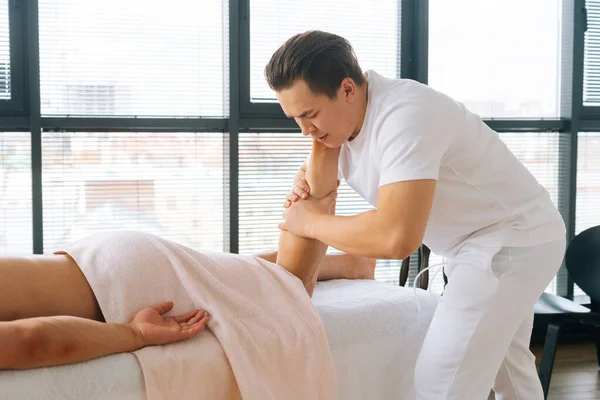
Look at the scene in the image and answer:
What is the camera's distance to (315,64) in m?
1.72

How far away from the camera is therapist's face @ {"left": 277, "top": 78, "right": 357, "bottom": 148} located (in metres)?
1.75

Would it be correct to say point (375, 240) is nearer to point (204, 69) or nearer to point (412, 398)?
point (412, 398)

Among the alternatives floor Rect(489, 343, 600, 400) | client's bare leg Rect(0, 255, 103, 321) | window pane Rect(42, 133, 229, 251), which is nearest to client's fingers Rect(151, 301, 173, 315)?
client's bare leg Rect(0, 255, 103, 321)

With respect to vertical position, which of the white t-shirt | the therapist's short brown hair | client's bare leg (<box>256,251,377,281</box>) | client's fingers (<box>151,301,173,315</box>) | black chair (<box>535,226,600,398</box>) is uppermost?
the therapist's short brown hair

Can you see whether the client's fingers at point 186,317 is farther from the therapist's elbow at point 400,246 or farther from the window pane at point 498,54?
the window pane at point 498,54

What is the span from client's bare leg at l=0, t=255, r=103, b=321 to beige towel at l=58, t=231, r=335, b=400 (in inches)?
1.5

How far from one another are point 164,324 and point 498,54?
2515 millimetres

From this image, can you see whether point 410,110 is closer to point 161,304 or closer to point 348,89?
point 348,89

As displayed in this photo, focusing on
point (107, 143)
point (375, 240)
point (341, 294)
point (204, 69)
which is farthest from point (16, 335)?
point (204, 69)

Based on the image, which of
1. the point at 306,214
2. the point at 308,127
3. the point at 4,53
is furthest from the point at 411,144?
the point at 4,53

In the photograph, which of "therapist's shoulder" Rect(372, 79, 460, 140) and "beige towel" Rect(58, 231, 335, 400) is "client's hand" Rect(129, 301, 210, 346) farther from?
"therapist's shoulder" Rect(372, 79, 460, 140)

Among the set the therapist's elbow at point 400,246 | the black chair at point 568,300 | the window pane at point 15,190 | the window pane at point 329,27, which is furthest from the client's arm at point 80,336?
the window pane at point 329,27

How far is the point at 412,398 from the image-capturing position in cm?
212

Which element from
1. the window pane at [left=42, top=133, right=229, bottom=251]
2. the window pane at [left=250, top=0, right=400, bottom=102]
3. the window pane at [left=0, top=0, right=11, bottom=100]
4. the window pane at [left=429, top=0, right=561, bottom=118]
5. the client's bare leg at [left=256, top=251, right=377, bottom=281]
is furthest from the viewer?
the window pane at [left=429, top=0, right=561, bottom=118]
